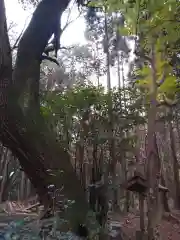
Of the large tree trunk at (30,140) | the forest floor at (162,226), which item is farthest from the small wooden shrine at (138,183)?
the forest floor at (162,226)

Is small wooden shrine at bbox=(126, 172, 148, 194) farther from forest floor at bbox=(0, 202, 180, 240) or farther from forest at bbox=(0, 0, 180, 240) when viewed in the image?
forest floor at bbox=(0, 202, 180, 240)

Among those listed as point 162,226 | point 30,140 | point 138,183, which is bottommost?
point 162,226

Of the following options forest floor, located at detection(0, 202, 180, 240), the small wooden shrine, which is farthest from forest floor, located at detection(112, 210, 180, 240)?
the small wooden shrine

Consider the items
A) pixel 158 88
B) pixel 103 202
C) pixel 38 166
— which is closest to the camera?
pixel 158 88

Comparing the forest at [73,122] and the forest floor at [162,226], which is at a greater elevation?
the forest at [73,122]

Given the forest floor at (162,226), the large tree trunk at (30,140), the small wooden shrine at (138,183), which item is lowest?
the forest floor at (162,226)

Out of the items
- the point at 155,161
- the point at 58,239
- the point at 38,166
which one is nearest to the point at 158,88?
the point at 155,161

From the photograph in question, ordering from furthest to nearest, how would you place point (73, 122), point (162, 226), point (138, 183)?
point (162, 226)
point (73, 122)
point (138, 183)

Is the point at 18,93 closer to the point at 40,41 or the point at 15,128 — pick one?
the point at 15,128

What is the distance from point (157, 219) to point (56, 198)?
1.36 m

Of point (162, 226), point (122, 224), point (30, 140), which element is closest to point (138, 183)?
point (30, 140)

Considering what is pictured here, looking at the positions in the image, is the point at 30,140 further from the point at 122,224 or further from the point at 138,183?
the point at 122,224

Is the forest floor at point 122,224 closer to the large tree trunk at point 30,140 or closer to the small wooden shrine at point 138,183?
the large tree trunk at point 30,140

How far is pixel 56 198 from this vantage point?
402cm
